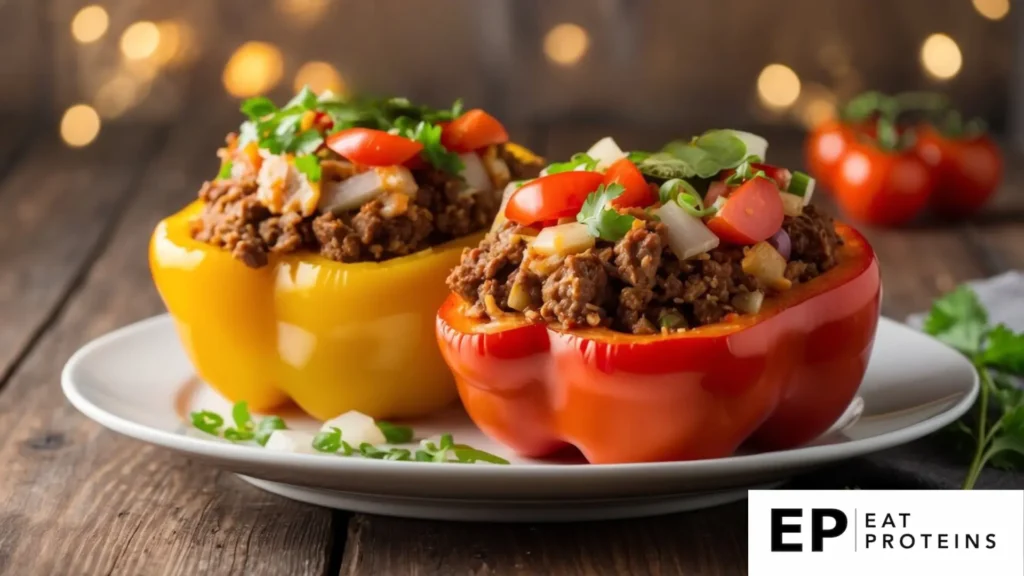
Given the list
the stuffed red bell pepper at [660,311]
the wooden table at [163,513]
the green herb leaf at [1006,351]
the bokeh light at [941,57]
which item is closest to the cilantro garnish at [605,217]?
the stuffed red bell pepper at [660,311]

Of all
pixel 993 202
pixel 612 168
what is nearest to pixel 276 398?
pixel 612 168

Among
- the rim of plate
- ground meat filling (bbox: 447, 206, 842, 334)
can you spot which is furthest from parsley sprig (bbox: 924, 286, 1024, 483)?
ground meat filling (bbox: 447, 206, 842, 334)

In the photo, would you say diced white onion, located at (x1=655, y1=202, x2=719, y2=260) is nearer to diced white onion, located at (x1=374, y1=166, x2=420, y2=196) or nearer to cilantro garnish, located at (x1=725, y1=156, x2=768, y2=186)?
cilantro garnish, located at (x1=725, y1=156, x2=768, y2=186)

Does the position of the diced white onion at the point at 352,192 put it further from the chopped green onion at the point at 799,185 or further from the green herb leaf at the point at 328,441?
the chopped green onion at the point at 799,185

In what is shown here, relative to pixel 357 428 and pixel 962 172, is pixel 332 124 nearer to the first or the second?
pixel 357 428

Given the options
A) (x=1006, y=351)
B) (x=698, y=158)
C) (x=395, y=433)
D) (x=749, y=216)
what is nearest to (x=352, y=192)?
(x=395, y=433)
